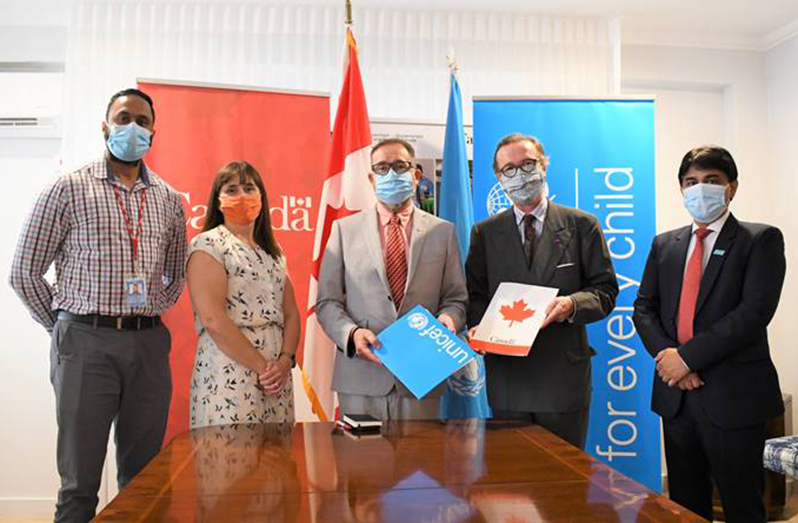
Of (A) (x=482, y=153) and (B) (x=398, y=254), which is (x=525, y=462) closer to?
(B) (x=398, y=254)

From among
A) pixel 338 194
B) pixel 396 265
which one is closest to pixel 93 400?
pixel 396 265

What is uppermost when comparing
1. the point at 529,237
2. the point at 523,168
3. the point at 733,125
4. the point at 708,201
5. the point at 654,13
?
the point at 654,13

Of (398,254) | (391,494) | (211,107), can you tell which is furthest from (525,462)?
(211,107)

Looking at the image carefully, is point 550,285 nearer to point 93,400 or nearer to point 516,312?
point 516,312

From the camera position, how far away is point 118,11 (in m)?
4.33

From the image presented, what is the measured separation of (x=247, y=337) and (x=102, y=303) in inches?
19.5

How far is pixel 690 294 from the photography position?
2.52 m

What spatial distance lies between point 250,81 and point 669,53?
291cm

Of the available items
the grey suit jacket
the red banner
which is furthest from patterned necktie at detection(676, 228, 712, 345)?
the red banner

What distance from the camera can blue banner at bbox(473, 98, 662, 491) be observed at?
3574 millimetres

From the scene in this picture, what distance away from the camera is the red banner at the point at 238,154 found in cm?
352

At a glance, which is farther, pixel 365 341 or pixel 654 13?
pixel 654 13

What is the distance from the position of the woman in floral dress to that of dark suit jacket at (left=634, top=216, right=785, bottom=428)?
4.44ft

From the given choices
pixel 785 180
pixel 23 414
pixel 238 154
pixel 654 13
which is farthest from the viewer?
pixel 785 180
